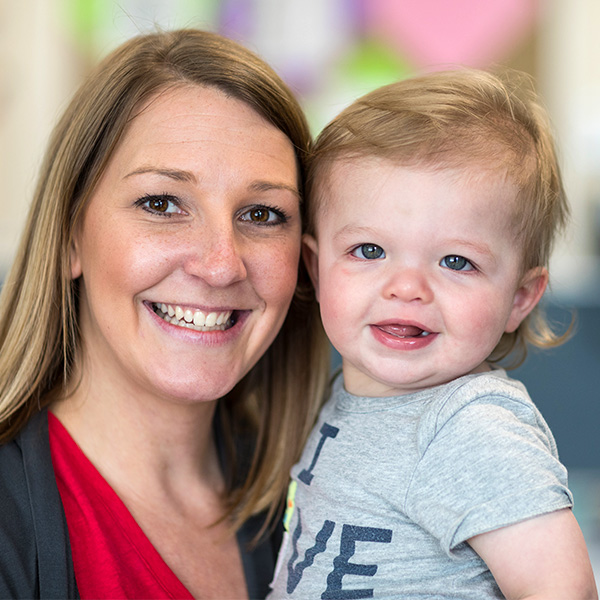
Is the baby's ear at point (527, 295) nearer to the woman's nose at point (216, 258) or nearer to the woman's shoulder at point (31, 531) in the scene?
the woman's nose at point (216, 258)

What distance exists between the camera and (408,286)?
1.30 meters

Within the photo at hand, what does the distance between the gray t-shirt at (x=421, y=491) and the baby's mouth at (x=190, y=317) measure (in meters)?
0.29

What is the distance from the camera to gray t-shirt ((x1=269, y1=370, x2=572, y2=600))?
44.2 inches

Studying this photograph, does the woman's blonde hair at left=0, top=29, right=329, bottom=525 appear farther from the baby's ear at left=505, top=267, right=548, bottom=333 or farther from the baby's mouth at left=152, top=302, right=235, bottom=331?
the baby's ear at left=505, top=267, right=548, bottom=333

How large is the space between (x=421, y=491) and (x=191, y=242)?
1.93 feet

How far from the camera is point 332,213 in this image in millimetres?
1463

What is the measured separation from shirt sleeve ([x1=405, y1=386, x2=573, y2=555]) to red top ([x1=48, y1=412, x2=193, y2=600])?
502 mm

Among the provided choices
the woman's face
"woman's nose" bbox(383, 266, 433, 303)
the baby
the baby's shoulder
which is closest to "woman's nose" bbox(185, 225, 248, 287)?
the woman's face

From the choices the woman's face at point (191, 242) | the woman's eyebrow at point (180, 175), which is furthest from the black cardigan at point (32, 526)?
the woman's eyebrow at point (180, 175)

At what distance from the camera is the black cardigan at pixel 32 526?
129 cm

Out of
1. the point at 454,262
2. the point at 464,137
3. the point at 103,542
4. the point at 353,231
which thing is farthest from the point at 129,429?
the point at 464,137

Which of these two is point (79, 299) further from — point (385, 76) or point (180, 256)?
point (385, 76)

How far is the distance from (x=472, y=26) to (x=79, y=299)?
3285mm

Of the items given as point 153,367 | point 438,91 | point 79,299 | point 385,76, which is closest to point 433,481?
point 153,367
